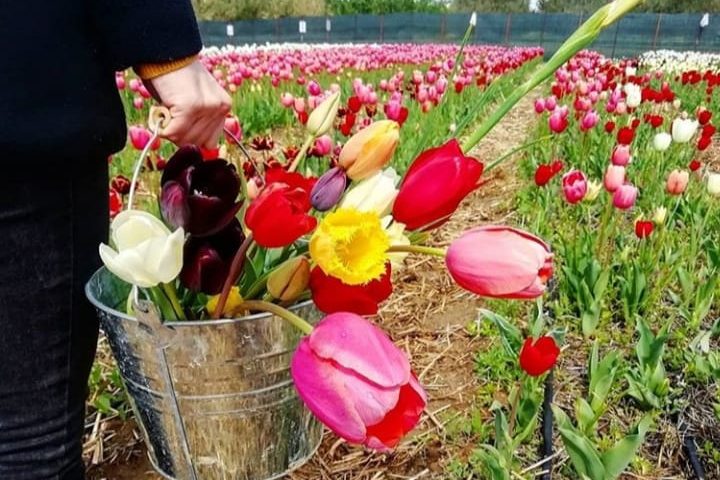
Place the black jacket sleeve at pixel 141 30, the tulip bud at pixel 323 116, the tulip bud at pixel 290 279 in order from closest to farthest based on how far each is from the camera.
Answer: the tulip bud at pixel 290 279 → the black jacket sleeve at pixel 141 30 → the tulip bud at pixel 323 116

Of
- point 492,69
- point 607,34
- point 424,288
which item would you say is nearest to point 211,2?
point 607,34

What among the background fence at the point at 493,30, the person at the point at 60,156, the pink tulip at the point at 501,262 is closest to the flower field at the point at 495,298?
the pink tulip at the point at 501,262

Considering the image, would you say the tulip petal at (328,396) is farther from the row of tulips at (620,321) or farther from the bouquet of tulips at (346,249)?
the row of tulips at (620,321)

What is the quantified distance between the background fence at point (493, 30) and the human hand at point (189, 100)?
63.3 feet

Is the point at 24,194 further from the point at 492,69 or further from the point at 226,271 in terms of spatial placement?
the point at 492,69

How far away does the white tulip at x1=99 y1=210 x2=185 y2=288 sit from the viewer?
53 centimetres

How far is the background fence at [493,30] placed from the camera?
63.3 ft

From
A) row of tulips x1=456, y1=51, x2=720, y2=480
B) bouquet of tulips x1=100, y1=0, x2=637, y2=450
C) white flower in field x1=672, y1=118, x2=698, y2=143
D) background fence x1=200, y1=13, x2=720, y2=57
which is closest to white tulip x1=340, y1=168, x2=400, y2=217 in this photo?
bouquet of tulips x1=100, y1=0, x2=637, y2=450

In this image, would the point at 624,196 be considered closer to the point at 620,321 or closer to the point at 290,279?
the point at 620,321

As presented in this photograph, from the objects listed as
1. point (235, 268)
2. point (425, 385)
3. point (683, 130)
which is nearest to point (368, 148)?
point (235, 268)

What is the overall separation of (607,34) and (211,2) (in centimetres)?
1795

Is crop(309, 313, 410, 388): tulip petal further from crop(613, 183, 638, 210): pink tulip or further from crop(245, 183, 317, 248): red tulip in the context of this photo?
crop(613, 183, 638, 210): pink tulip

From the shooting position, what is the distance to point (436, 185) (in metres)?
0.56

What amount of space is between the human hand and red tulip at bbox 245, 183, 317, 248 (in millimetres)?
252
